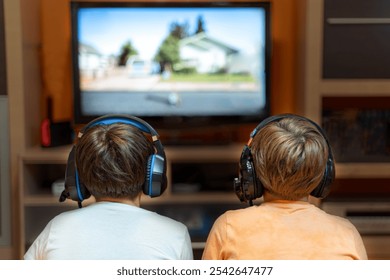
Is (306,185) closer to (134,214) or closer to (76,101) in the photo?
(134,214)

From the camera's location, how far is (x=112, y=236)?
1.15 meters

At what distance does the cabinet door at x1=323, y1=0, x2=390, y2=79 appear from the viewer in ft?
8.81

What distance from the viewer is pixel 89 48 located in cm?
281

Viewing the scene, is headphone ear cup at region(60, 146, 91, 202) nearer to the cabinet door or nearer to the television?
the television

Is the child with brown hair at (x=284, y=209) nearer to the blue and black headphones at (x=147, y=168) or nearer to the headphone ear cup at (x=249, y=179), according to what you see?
the headphone ear cup at (x=249, y=179)

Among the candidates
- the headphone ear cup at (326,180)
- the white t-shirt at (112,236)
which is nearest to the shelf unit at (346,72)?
the headphone ear cup at (326,180)

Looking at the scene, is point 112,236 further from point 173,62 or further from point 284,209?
point 173,62

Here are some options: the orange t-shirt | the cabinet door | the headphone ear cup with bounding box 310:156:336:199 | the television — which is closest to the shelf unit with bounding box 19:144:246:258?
the television

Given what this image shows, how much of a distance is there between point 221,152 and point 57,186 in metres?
0.73

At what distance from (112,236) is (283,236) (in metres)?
0.32

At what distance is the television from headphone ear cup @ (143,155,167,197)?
1553 millimetres

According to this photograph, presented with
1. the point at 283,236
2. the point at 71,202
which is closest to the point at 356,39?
the point at 71,202

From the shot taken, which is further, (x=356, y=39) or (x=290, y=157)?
(x=356, y=39)
